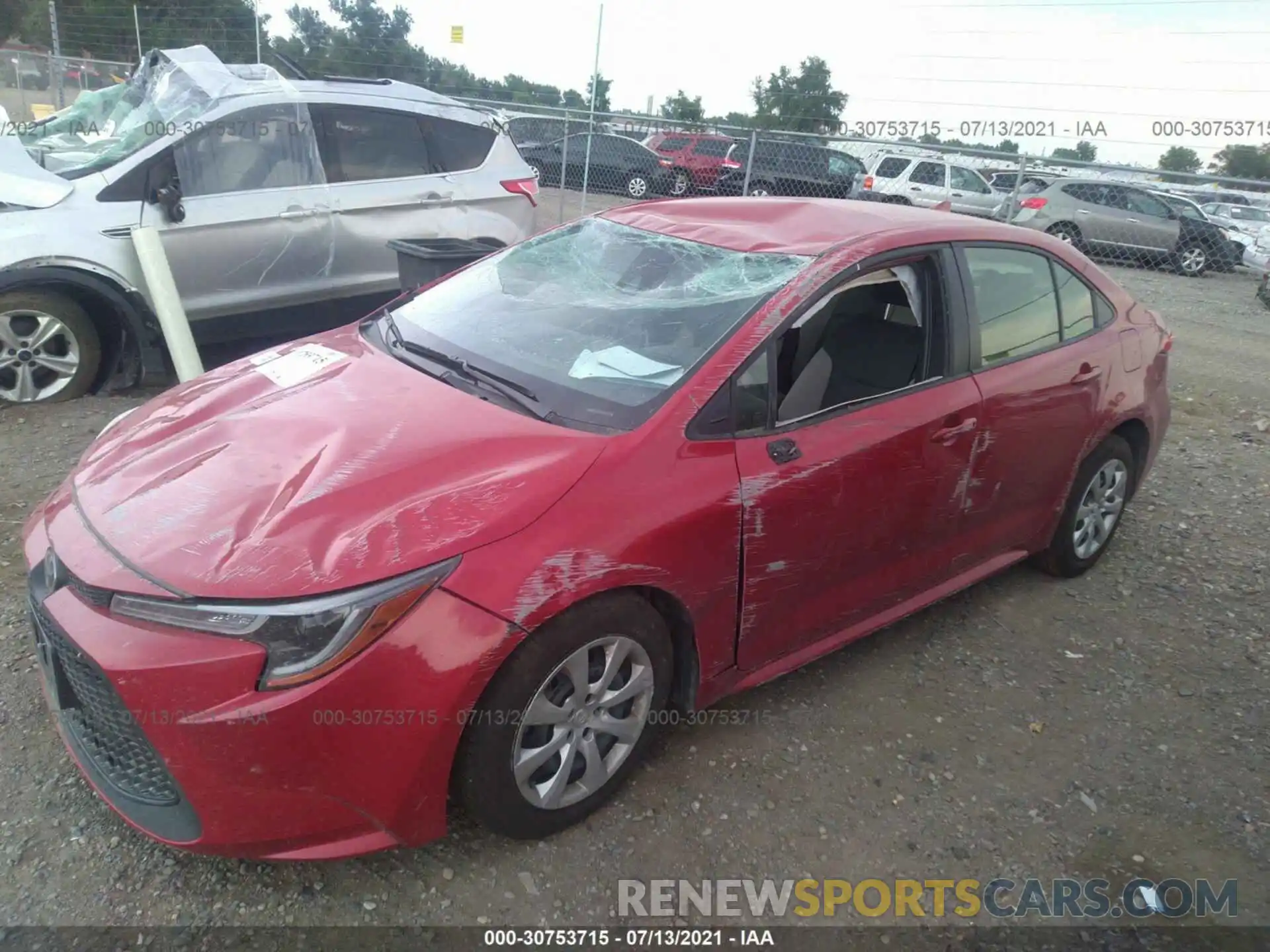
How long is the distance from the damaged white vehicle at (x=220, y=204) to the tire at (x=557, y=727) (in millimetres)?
4090

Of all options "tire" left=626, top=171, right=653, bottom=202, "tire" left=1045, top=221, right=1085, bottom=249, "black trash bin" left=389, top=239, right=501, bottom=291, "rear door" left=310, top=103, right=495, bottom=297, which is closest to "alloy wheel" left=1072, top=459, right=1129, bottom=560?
"black trash bin" left=389, top=239, right=501, bottom=291

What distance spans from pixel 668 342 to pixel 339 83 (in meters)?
4.56

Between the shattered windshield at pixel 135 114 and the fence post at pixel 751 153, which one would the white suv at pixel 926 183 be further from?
the shattered windshield at pixel 135 114

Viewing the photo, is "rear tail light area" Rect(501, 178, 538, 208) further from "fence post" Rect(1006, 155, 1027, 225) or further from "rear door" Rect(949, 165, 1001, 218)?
"rear door" Rect(949, 165, 1001, 218)

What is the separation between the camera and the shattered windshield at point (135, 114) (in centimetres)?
526

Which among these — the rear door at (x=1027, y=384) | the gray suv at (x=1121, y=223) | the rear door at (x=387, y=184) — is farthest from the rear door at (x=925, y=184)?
the rear door at (x=1027, y=384)

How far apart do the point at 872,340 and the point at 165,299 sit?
3.88 meters

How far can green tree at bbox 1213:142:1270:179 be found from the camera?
28.2m

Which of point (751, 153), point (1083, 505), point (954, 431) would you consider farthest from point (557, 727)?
point (751, 153)

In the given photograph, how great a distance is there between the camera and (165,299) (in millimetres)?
4969

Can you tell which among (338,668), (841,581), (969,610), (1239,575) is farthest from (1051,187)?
(338,668)

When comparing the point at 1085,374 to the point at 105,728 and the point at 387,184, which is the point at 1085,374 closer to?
the point at 105,728

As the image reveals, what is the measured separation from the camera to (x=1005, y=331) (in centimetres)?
334

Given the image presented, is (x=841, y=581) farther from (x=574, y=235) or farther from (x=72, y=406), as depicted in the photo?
(x=72, y=406)
